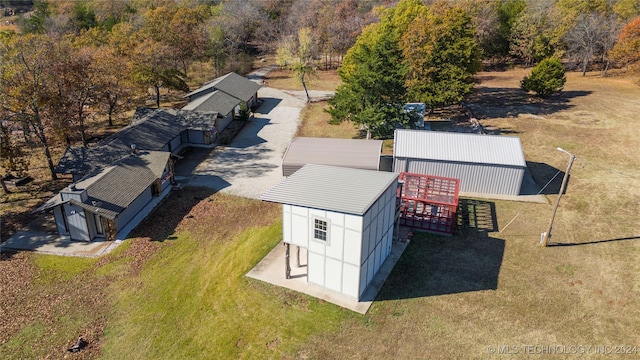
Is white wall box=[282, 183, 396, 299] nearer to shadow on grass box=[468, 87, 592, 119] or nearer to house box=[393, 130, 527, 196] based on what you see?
house box=[393, 130, 527, 196]

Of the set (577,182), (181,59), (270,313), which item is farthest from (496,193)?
(181,59)

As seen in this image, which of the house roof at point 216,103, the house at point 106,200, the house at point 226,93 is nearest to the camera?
the house at point 106,200

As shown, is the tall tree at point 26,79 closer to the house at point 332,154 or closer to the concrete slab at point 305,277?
the house at point 332,154

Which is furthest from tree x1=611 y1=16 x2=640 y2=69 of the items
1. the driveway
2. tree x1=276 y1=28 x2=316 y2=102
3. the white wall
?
the white wall

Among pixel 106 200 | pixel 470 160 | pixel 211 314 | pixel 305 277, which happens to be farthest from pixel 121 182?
pixel 470 160

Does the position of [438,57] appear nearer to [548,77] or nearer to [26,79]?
[548,77]

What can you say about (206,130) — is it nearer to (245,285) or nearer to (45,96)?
(45,96)

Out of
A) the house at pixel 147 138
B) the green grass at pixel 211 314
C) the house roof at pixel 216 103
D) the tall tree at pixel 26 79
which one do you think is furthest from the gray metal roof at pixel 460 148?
the tall tree at pixel 26 79
